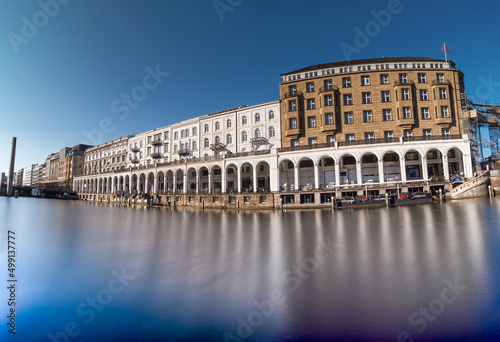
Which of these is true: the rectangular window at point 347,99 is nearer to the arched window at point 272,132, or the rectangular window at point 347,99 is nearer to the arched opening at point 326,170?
the arched opening at point 326,170

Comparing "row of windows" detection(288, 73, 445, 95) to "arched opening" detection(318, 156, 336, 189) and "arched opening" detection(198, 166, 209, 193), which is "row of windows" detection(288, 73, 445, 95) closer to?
"arched opening" detection(318, 156, 336, 189)

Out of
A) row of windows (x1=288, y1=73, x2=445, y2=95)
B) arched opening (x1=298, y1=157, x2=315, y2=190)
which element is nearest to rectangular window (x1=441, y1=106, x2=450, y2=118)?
row of windows (x1=288, y1=73, x2=445, y2=95)

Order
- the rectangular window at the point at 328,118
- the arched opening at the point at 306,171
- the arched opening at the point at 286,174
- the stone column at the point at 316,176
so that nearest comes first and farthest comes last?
the stone column at the point at 316,176, the rectangular window at the point at 328,118, the arched opening at the point at 306,171, the arched opening at the point at 286,174

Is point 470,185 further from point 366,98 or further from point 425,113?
point 366,98

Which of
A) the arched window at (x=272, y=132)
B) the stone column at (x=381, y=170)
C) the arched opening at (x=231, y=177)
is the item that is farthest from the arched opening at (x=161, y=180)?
the stone column at (x=381, y=170)

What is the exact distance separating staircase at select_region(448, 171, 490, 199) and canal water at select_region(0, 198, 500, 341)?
1013 inches

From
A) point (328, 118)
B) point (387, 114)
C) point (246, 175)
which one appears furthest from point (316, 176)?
point (387, 114)

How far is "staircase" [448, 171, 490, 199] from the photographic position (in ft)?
100

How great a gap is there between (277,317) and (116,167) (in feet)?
275

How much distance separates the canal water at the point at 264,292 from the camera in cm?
458

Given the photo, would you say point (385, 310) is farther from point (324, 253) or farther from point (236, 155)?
point (236, 155)

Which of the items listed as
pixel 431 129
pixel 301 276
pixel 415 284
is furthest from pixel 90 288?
pixel 431 129

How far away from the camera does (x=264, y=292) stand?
622 cm

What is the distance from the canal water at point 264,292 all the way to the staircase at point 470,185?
84.4ft
